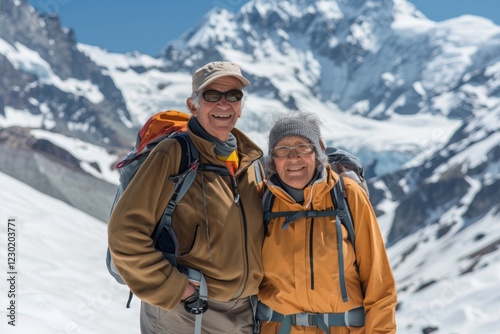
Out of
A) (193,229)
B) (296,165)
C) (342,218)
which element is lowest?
(193,229)

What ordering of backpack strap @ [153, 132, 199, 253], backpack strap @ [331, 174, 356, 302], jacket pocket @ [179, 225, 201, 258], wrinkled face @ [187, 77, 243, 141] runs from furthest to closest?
1. wrinkled face @ [187, 77, 243, 141]
2. backpack strap @ [331, 174, 356, 302]
3. jacket pocket @ [179, 225, 201, 258]
4. backpack strap @ [153, 132, 199, 253]

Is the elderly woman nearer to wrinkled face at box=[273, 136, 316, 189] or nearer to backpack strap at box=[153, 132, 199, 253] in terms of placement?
wrinkled face at box=[273, 136, 316, 189]

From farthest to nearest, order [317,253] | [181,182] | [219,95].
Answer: [219,95]
[317,253]
[181,182]

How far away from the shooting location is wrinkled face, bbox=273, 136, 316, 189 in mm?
5809

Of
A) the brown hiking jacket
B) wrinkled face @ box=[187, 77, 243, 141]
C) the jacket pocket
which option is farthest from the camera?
wrinkled face @ box=[187, 77, 243, 141]

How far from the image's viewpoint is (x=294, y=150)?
19.1 ft

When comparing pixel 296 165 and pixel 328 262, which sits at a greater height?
pixel 296 165

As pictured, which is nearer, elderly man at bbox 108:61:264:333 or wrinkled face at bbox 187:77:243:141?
elderly man at bbox 108:61:264:333

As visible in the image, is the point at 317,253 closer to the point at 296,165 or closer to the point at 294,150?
the point at 296,165

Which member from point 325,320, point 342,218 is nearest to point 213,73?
point 342,218

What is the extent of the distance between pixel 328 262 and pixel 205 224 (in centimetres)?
113

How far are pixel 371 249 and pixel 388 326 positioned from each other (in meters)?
0.67

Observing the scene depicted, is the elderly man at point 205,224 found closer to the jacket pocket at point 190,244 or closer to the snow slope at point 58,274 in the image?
the jacket pocket at point 190,244

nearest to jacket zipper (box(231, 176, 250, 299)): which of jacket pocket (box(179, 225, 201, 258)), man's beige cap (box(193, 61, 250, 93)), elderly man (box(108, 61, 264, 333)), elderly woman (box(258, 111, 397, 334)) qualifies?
elderly man (box(108, 61, 264, 333))
